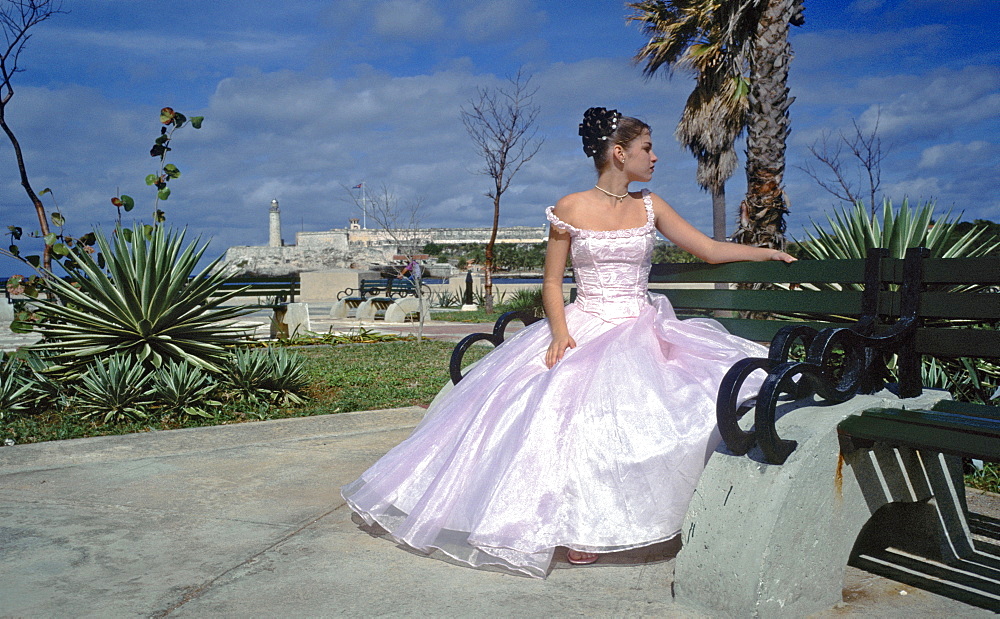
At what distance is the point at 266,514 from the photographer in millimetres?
3615

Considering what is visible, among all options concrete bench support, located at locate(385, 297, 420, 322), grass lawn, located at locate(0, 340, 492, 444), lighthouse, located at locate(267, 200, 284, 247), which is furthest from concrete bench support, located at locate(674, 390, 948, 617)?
lighthouse, located at locate(267, 200, 284, 247)

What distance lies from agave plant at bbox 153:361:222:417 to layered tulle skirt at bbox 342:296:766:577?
290cm

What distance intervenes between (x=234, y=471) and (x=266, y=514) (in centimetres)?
86

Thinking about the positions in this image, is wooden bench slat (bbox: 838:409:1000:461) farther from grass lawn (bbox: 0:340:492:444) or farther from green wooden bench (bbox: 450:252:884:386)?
grass lawn (bbox: 0:340:492:444)

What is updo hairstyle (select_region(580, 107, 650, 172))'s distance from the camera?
12.1 feet

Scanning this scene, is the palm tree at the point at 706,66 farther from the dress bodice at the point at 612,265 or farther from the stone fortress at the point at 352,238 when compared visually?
the stone fortress at the point at 352,238

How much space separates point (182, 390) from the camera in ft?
19.5

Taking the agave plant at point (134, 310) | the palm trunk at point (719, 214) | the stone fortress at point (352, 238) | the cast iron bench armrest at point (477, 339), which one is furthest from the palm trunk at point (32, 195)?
the stone fortress at point (352, 238)

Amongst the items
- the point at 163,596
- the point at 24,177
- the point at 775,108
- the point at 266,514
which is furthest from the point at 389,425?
the point at 775,108

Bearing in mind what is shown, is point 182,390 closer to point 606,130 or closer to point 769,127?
point 606,130

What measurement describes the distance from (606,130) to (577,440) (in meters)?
1.54

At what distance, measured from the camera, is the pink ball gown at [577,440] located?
112 inches

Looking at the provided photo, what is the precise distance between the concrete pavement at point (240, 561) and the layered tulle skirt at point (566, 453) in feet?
0.50

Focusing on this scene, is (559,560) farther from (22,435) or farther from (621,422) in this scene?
(22,435)
